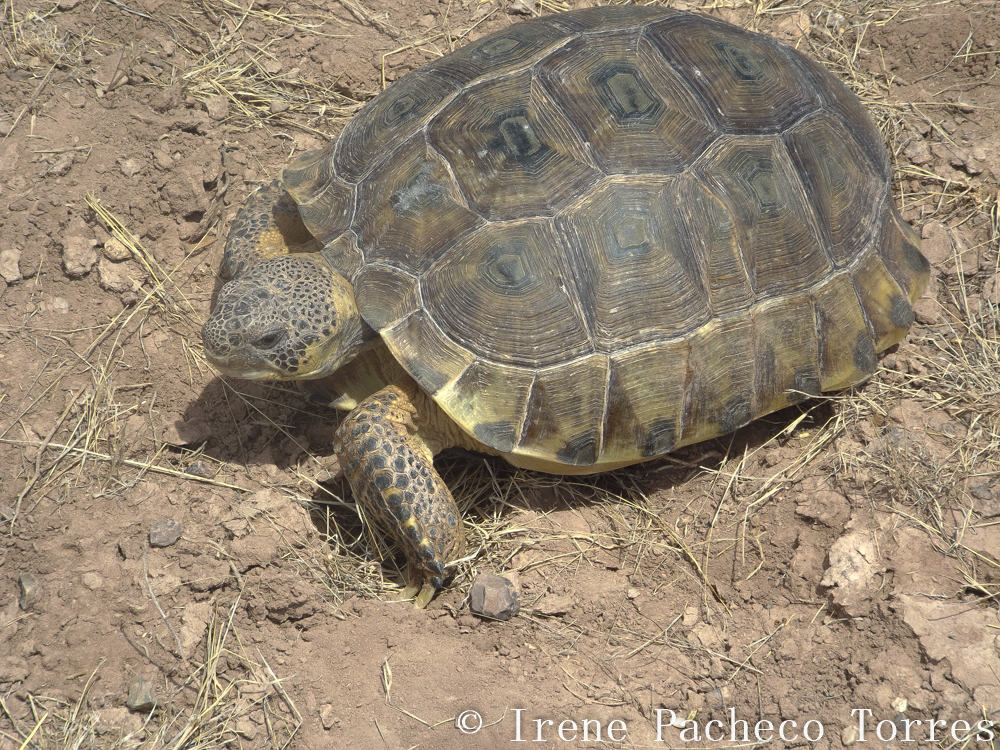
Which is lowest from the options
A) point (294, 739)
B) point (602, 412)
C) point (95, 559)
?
point (294, 739)

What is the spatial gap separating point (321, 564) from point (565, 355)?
1579 mm

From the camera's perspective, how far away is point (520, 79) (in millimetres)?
3492

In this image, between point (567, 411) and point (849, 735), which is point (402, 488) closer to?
point (567, 411)

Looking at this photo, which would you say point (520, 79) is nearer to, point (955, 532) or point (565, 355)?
point (565, 355)

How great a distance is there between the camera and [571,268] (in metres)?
3.28

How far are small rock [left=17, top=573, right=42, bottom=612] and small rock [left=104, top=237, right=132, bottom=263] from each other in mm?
1880

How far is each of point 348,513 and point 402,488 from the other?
2.32 ft

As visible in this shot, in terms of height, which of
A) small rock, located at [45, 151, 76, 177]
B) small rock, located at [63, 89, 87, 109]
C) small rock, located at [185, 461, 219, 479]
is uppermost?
small rock, located at [63, 89, 87, 109]

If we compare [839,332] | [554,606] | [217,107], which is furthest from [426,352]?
[217,107]

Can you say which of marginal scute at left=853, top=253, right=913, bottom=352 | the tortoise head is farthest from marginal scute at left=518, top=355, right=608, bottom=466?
marginal scute at left=853, top=253, right=913, bottom=352

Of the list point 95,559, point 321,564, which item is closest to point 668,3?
point 321,564

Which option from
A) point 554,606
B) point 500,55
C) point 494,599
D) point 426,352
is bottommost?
point 554,606

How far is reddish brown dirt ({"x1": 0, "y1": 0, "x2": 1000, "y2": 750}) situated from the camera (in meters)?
3.06

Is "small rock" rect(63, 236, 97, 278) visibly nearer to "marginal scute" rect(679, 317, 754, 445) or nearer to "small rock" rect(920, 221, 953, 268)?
"marginal scute" rect(679, 317, 754, 445)
